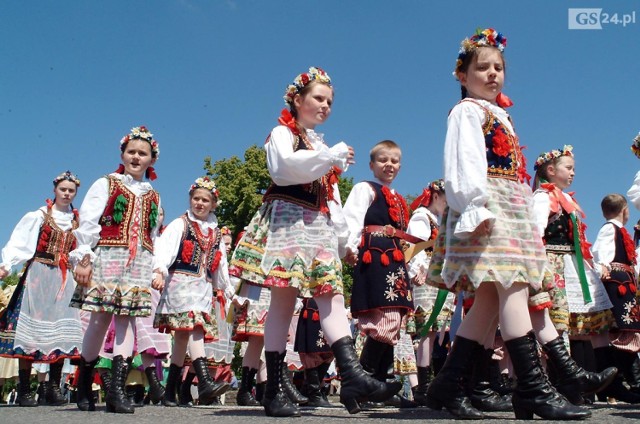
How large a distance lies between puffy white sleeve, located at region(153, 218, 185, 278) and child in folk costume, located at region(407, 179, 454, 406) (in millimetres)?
2352

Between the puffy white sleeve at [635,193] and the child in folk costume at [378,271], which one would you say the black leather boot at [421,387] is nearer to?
the child in folk costume at [378,271]

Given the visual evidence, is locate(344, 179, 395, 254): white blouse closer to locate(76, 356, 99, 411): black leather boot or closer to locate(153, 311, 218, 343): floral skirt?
locate(153, 311, 218, 343): floral skirt

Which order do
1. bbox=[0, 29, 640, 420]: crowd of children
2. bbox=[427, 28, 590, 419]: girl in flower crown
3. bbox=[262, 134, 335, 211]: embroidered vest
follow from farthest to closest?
bbox=[262, 134, 335, 211]: embroidered vest, bbox=[0, 29, 640, 420]: crowd of children, bbox=[427, 28, 590, 419]: girl in flower crown

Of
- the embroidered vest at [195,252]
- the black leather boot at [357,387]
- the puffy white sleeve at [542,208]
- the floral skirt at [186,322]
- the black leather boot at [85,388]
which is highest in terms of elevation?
the puffy white sleeve at [542,208]

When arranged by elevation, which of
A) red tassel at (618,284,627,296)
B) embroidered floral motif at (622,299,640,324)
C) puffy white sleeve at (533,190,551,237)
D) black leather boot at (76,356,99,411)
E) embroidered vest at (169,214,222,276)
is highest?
puffy white sleeve at (533,190,551,237)

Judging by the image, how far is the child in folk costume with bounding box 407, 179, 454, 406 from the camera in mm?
6723

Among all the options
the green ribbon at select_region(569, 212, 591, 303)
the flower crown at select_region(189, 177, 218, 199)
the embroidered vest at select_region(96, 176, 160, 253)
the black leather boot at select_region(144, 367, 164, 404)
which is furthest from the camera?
the black leather boot at select_region(144, 367, 164, 404)

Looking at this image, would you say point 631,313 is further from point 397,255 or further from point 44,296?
point 44,296

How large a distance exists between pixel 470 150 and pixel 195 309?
403 cm

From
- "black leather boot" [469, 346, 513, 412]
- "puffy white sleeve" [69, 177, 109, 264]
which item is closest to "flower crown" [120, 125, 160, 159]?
"puffy white sleeve" [69, 177, 109, 264]

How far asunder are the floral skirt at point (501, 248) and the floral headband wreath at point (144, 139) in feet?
10.1

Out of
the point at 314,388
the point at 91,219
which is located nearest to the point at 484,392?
the point at 314,388

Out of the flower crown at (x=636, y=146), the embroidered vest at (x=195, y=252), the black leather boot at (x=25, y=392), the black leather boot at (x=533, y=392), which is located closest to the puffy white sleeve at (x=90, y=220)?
the embroidered vest at (x=195, y=252)

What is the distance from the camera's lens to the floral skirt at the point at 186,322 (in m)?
6.76
